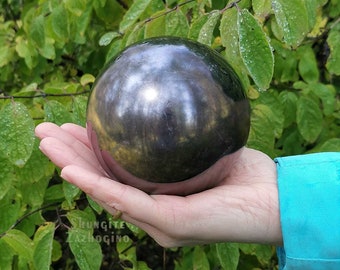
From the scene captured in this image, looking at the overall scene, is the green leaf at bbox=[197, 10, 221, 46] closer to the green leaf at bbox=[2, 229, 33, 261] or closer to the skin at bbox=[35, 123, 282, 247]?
the skin at bbox=[35, 123, 282, 247]

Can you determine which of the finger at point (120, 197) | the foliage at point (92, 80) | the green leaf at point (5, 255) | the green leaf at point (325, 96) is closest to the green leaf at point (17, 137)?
the foliage at point (92, 80)

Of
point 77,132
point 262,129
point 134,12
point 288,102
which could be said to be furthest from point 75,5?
point 288,102

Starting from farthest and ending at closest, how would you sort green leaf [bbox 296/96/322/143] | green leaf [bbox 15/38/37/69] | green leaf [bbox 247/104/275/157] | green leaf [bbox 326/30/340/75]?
green leaf [bbox 15/38/37/69] → green leaf [bbox 296/96/322/143] → green leaf [bbox 326/30/340/75] → green leaf [bbox 247/104/275/157]

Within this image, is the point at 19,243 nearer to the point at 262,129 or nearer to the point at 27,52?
the point at 262,129

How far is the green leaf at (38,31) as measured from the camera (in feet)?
6.00

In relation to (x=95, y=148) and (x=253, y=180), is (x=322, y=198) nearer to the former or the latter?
(x=253, y=180)

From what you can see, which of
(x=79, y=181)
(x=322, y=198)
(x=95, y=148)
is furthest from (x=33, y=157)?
(x=322, y=198)

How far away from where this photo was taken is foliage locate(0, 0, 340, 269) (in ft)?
3.69

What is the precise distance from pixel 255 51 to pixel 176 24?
0.33 meters

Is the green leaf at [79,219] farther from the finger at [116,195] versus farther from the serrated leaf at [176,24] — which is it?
the serrated leaf at [176,24]

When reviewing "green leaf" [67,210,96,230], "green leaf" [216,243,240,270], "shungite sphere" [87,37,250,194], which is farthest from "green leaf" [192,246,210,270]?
"shungite sphere" [87,37,250,194]

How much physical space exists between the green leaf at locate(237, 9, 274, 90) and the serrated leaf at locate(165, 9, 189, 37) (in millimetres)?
279

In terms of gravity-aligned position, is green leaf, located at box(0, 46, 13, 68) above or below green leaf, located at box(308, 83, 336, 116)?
above

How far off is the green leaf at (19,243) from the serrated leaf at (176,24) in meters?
0.67
